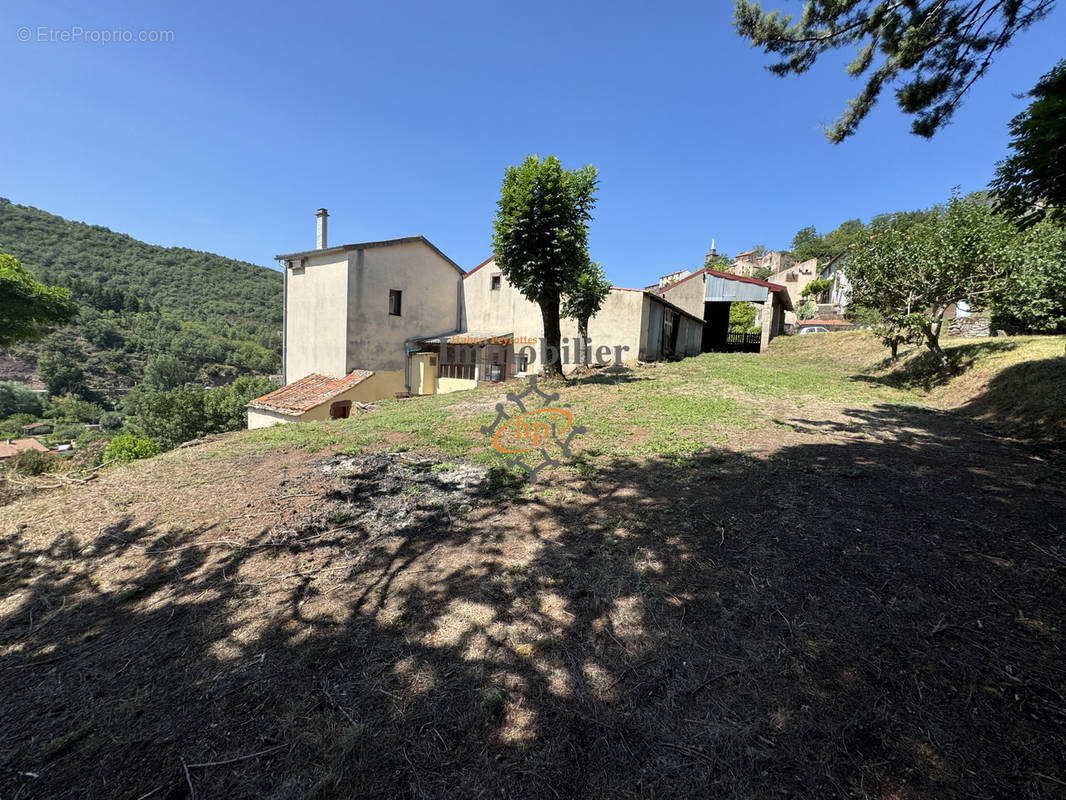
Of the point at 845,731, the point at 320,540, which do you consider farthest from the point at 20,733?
the point at 845,731

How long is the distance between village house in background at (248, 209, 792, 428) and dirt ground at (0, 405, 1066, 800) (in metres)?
13.4

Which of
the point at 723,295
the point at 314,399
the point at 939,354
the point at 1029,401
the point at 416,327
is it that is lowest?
the point at 314,399

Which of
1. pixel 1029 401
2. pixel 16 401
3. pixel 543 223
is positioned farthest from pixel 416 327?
pixel 16 401

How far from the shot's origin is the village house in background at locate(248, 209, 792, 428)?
711 inches

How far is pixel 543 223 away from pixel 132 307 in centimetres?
9414

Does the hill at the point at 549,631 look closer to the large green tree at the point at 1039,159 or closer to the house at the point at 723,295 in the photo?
the large green tree at the point at 1039,159

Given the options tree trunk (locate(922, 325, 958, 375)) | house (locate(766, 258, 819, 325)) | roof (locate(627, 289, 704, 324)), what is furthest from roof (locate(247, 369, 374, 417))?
house (locate(766, 258, 819, 325))

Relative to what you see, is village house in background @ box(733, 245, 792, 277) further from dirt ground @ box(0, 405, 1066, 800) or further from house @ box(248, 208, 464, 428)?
dirt ground @ box(0, 405, 1066, 800)

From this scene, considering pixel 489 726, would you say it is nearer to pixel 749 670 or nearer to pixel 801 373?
pixel 749 670

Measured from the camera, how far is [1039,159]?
12.5 feet

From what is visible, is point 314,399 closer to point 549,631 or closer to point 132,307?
point 549,631

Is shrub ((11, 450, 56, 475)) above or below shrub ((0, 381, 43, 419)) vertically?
above

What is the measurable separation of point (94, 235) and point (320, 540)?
11053 cm

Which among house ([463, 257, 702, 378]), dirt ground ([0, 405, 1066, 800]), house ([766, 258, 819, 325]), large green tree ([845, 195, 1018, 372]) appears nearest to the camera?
dirt ground ([0, 405, 1066, 800])
